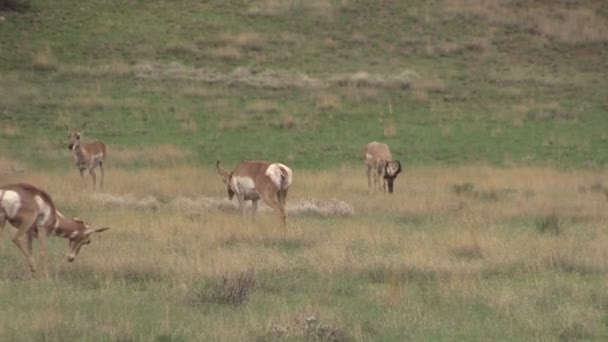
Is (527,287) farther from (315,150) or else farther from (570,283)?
(315,150)

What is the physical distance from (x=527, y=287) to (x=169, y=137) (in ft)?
69.2

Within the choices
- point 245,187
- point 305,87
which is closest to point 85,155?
point 245,187

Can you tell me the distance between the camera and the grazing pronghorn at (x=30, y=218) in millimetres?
12109

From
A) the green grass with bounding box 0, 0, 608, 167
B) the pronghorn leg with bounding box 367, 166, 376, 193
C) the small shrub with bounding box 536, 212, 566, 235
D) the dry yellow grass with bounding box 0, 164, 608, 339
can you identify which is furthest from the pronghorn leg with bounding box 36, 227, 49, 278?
the green grass with bounding box 0, 0, 608, 167

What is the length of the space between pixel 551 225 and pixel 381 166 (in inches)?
316

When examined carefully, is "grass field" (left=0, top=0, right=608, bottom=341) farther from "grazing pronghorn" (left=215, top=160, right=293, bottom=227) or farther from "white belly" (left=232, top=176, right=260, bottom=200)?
"white belly" (left=232, top=176, right=260, bottom=200)

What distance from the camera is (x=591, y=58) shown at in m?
45.5

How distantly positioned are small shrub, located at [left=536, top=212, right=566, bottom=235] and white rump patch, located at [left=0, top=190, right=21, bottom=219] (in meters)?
8.99

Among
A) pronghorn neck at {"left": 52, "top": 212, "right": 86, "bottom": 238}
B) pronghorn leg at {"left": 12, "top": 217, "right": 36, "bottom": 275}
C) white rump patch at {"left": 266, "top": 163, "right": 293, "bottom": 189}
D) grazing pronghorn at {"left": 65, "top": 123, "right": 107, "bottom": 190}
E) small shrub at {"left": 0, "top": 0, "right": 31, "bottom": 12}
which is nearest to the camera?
pronghorn leg at {"left": 12, "top": 217, "right": 36, "bottom": 275}

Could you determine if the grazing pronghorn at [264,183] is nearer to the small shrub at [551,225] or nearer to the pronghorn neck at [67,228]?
the small shrub at [551,225]

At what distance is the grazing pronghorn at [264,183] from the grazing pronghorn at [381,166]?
6252 millimetres

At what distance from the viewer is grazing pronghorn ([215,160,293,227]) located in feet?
57.9

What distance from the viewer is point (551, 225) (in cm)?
1770

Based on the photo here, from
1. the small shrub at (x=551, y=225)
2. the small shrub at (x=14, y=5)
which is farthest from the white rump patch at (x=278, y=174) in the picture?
the small shrub at (x=14, y=5)
